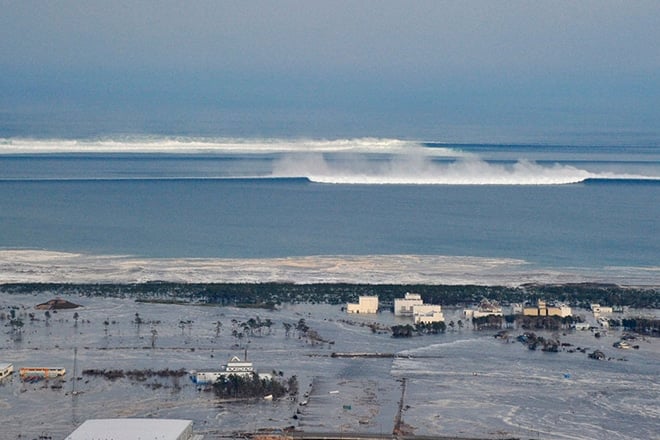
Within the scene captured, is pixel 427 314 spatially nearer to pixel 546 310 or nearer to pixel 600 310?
pixel 546 310

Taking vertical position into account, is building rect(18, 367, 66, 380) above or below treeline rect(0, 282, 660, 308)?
below

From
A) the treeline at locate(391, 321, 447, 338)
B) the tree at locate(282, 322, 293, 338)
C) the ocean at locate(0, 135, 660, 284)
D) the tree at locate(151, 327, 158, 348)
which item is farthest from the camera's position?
the ocean at locate(0, 135, 660, 284)

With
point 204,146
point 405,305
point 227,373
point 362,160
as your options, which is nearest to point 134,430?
point 227,373

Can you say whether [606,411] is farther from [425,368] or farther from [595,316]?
[595,316]

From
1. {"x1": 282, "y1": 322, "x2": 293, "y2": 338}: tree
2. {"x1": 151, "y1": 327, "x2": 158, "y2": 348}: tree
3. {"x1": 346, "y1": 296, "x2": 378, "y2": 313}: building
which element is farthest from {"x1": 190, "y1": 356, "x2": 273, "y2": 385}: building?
{"x1": 346, "y1": 296, "x2": 378, "y2": 313}: building

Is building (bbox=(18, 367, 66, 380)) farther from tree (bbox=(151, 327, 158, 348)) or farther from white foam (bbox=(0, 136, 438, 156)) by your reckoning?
white foam (bbox=(0, 136, 438, 156))

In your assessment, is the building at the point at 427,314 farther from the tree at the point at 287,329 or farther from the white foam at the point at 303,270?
the white foam at the point at 303,270

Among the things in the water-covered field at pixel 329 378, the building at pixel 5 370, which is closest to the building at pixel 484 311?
the water-covered field at pixel 329 378
